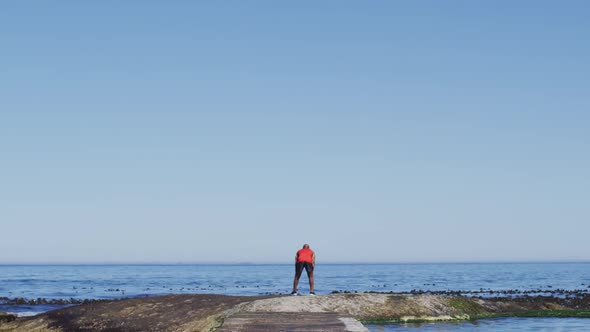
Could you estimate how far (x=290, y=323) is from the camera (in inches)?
948

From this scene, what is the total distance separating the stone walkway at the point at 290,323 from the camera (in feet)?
73.9

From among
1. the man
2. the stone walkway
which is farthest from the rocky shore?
the man

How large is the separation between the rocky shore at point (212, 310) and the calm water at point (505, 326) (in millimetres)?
1225

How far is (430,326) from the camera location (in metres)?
32.7

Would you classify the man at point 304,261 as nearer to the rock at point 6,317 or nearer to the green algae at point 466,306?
the green algae at point 466,306

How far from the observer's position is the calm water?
104ft

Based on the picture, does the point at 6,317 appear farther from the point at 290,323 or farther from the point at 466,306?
the point at 466,306

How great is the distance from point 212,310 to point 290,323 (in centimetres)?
687

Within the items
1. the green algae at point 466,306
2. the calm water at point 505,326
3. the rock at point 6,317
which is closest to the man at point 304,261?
the calm water at point 505,326

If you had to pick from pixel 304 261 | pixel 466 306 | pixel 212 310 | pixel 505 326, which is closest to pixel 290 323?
pixel 212 310

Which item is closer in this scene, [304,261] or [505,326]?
[505,326]

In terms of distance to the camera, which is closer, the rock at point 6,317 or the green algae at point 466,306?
the rock at point 6,317

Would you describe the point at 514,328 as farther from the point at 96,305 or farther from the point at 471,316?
the point at 96,305

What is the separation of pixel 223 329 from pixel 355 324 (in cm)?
398
